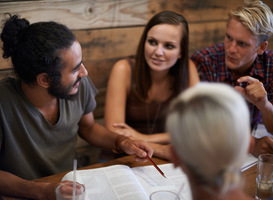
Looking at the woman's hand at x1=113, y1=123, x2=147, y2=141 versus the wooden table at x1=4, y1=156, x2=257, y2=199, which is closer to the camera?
the wooden table at x1=4, y1=156, x2=257, y2=199

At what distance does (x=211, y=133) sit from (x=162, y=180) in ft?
2.19

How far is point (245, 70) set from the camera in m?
1.86

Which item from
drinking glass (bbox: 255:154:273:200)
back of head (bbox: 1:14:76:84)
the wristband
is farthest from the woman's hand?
drinking glass (bbox: 255:154:273:200)

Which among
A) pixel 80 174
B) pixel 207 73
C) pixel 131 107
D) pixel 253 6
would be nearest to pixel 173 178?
pixel 80 174

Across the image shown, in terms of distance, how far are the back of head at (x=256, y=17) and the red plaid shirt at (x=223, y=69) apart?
0.20 metres

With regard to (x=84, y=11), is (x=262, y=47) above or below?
below

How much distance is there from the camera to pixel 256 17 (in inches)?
64.0

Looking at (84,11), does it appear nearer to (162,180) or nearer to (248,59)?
(248,59)

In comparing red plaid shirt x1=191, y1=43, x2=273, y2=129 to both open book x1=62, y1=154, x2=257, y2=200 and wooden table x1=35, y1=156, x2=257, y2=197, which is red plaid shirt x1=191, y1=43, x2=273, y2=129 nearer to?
wooden table x1=35, y1=156, x2=257, y2=197

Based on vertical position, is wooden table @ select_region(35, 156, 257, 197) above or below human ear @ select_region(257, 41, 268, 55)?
below

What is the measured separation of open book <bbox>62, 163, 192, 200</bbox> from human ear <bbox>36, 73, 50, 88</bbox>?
0.39m

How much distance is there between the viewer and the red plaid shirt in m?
1.76

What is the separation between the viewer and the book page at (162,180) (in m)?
1.09

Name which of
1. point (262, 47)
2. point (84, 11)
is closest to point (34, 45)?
point (84, 11)
